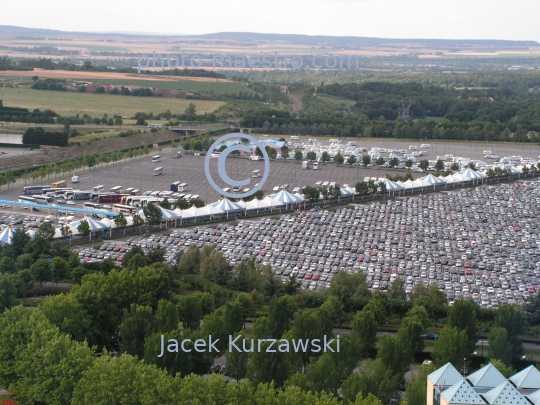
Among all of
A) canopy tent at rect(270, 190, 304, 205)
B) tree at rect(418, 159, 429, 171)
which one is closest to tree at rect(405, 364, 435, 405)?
canopy tent at rect(270, 190, 304, 205)

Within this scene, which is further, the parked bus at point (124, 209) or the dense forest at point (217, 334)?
the parked bus at point (124, 209)

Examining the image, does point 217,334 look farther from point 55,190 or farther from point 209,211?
point 55,190

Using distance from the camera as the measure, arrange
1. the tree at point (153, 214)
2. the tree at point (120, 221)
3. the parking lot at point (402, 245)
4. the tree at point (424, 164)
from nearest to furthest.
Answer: the parking lot at point (402, 245) < the tree at point (120, 221) < the tree at point (153, 214) < the tree at point (424, 164)

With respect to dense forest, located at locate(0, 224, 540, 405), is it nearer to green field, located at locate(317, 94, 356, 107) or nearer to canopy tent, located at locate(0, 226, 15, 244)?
canopy tent, located at locate(0, 226, 15, 244)

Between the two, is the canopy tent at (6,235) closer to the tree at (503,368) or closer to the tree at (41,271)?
the tree at (41,271)

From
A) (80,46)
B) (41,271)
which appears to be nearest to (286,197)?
(41,271)

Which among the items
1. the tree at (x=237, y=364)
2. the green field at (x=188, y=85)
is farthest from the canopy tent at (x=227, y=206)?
the green field at (x=188, y=85)
